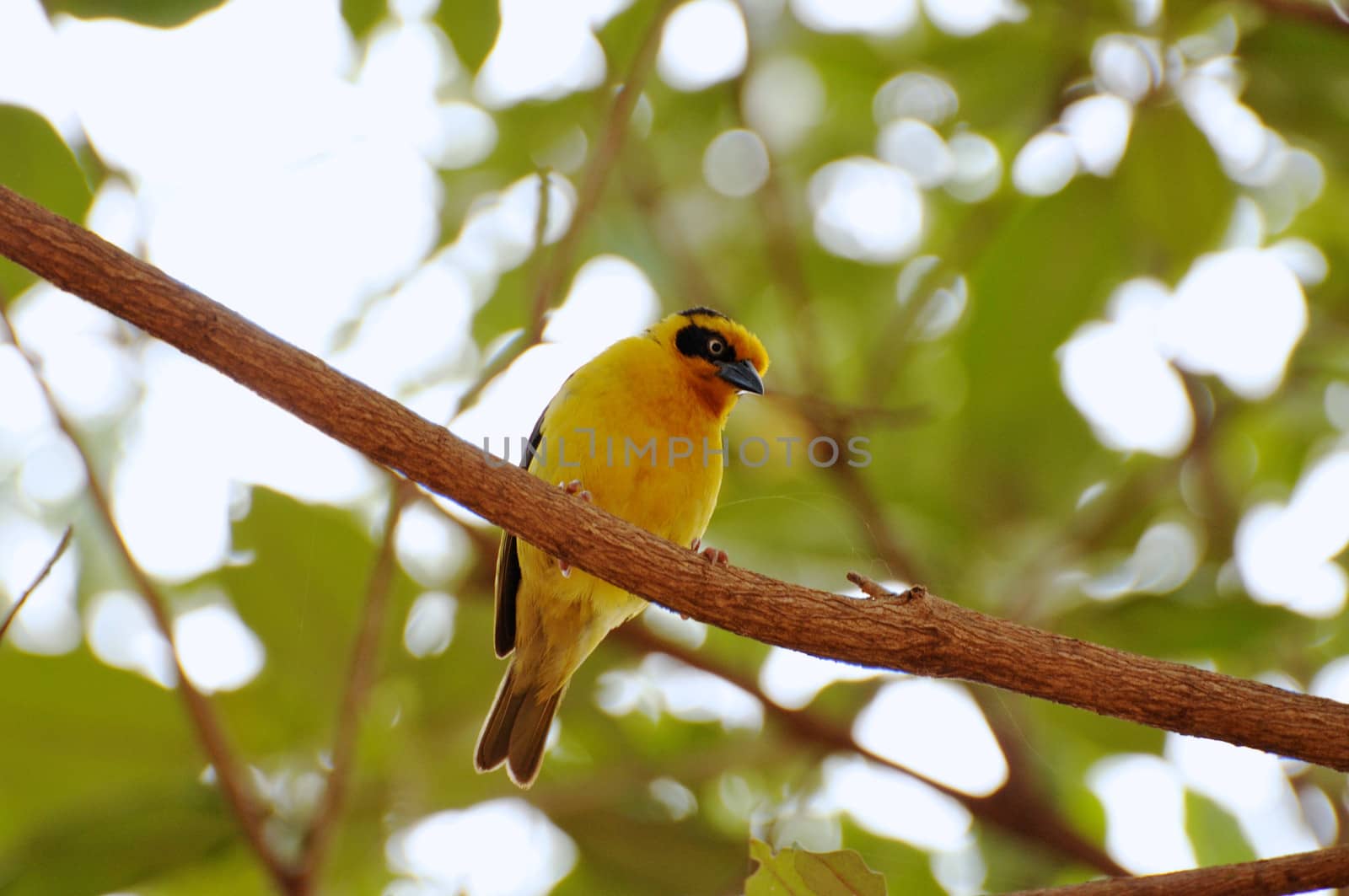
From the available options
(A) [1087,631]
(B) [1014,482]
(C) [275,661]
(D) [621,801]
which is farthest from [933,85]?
(C) [275,661]

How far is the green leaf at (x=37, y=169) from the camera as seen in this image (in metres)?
2.77

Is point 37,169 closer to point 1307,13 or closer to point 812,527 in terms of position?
point 812,527

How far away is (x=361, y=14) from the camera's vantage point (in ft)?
10.00

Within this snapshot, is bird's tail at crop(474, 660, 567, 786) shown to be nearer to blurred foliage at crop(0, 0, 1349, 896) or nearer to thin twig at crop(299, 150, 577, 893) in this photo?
blurred foliage at crop(0, 0, 1349, 896)

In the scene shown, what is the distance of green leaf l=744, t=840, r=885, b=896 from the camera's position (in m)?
2.20

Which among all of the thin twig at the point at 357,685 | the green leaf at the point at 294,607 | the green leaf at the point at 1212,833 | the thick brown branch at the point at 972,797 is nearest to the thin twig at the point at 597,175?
the thin twig at the point at 357,685

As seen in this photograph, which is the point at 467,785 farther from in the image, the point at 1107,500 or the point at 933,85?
the point at 933,85

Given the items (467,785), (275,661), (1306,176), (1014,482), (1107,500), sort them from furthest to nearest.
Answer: (1306,176), (1107,500), (1014,482), (467,785), (275,661)

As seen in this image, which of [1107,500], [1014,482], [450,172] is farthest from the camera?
[450,172]

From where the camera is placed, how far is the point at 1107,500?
14.7 ft

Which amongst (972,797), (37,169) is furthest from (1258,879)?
(37,169)

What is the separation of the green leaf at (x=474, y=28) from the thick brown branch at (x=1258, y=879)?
224 centimetres

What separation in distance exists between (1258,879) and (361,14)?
8.32 ft

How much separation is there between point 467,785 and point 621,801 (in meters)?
0.48
